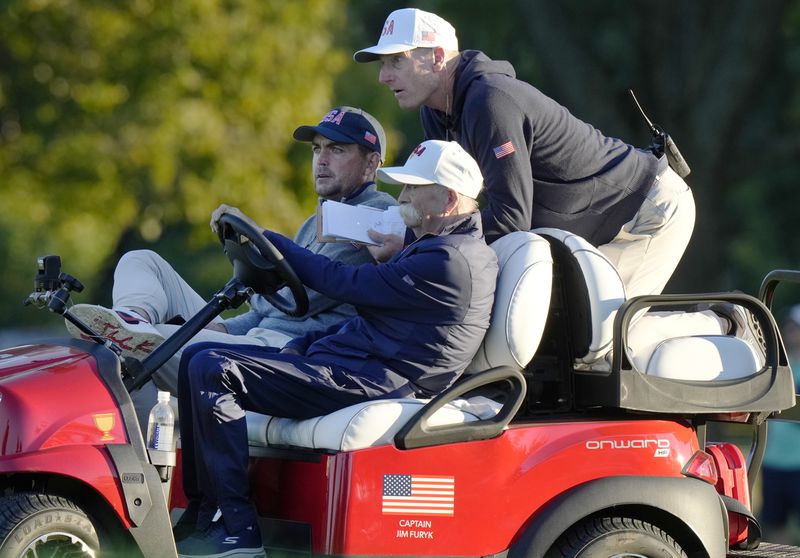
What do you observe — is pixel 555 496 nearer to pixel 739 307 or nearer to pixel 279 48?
pixel 739 307

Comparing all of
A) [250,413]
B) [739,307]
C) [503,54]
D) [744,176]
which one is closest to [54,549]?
[250,413]

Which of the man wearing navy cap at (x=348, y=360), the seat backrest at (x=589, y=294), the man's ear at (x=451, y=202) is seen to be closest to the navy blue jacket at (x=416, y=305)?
the man wearing navy cap at (x=348, y=360)

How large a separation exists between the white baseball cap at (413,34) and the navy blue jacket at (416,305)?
973 mm

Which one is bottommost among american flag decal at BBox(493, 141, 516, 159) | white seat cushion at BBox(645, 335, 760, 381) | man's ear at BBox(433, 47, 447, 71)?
white seat cushion at BBox(645, 335, 760, 381)

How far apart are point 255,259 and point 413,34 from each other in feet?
3.99

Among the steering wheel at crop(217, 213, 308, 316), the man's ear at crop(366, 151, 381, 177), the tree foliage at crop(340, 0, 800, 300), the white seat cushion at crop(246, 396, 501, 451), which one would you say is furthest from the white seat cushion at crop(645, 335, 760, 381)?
the tree foliage at crop(340, 0, 800, 300)

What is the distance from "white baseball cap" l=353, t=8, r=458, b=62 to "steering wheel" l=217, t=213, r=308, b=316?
3.52 feet

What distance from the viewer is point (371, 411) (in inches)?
159

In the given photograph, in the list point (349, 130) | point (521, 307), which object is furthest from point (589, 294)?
point (349, 130)

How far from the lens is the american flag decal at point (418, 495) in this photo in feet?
13.1

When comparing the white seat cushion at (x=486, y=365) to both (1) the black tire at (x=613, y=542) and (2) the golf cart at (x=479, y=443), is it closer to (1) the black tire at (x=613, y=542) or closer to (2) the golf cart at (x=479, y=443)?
(2) the golf cart at (x=479, y=443)

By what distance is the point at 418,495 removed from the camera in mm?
4012

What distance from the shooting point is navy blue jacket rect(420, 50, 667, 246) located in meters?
4.70

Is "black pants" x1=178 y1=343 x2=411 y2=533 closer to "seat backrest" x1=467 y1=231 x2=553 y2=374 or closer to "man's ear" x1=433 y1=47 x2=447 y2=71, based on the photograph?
"seat backrest" x1=467 y1=231 x2=553 y2=374
